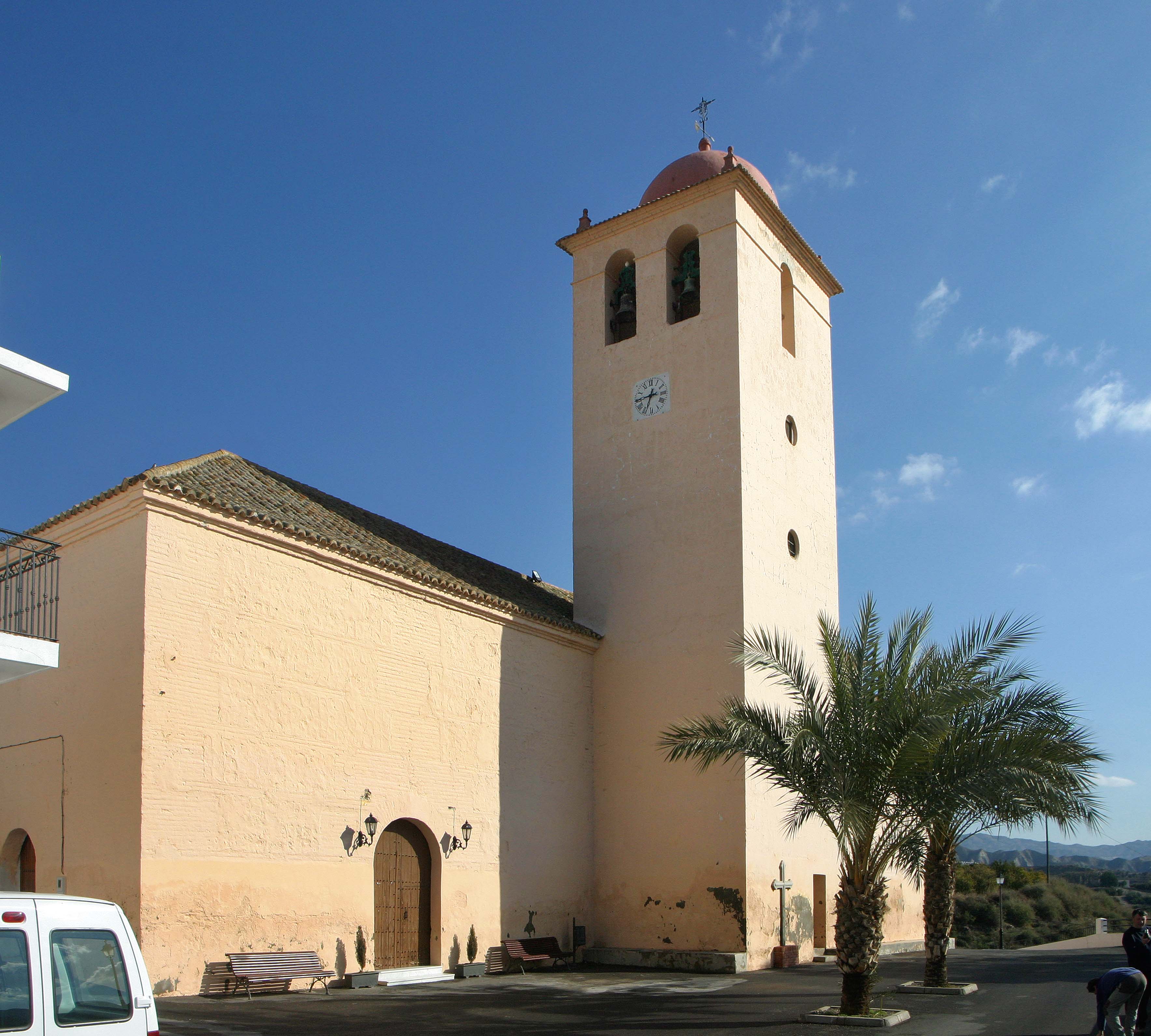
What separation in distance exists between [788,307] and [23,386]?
15.7 m

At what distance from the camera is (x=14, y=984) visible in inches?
194

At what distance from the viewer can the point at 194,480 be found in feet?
44.3

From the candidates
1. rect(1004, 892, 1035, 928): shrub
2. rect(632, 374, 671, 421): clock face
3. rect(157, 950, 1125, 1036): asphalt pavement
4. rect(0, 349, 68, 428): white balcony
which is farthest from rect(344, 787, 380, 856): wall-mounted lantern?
rect(1004, 892, 1035, 928): shrub

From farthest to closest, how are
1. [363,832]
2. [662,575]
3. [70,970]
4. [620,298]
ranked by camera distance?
[620,298]
[662,575]
[363,832]
[70,970]

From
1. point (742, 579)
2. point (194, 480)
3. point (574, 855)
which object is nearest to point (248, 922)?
point (194, 480)

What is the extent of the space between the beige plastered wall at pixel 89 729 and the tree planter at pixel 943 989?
376 inches

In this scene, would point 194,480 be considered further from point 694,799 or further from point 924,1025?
point 924,1025

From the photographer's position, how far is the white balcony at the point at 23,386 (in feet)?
28.9

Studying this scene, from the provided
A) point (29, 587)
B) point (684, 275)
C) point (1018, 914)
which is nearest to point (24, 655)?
point (29, 587)

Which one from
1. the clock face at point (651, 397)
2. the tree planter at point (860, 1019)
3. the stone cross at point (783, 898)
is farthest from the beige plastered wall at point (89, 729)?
the stone cross at point (783, 898)

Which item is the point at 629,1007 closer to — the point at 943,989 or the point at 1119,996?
the point at 943,989

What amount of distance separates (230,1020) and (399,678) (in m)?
5.58

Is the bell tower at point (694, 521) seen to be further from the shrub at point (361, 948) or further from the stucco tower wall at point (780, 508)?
the shrub at point (361, 948)

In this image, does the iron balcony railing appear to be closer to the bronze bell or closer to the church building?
the church building
